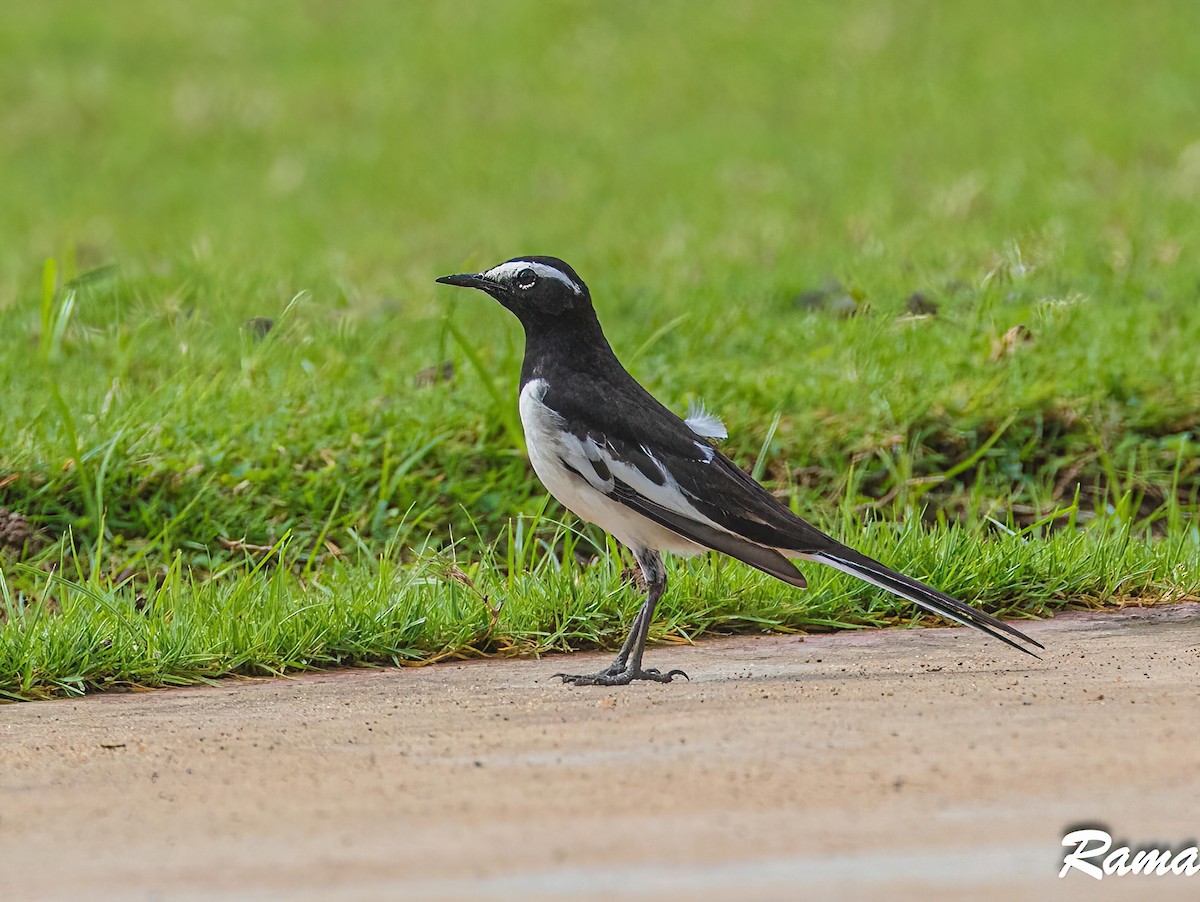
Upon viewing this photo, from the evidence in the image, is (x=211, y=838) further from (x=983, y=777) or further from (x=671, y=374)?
(x=671, y=374)

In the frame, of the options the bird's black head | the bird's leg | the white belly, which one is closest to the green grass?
the bird's leg

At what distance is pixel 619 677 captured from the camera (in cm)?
470

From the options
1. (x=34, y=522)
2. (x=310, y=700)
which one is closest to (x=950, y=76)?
(x=34, y=522)

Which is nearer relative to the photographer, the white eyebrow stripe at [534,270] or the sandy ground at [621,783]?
the sandy ground at [621,783]

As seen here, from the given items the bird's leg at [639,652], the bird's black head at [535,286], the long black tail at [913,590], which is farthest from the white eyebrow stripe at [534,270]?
the long black tail at [913,590]

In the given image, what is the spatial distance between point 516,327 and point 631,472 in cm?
414

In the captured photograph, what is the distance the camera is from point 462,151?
44.3 feet

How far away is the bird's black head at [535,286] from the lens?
5109 mm

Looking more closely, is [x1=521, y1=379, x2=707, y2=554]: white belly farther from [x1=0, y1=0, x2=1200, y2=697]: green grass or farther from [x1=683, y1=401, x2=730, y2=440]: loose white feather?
[x1=0, y1=0, x2=1200, y2=697]: green grass

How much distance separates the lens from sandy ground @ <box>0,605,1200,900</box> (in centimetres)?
288

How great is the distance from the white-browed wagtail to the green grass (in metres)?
0.59

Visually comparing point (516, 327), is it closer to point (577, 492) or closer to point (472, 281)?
point (472, 281)

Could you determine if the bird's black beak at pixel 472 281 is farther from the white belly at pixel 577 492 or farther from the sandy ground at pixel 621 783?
the sandy ground at pixel 621 783

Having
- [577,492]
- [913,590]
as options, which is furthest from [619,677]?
[913,590]
